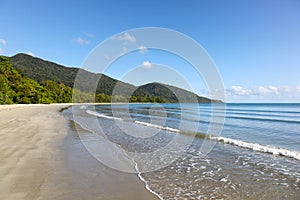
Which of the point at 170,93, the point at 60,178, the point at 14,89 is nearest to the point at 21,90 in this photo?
the point at 14,89

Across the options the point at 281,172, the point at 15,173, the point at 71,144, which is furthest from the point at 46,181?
the point at 281,172

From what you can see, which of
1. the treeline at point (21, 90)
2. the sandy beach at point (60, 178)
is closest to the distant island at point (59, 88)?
the treeline at point (21, 90)

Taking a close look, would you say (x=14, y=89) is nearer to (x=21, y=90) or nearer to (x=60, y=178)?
(x=21, y=90)

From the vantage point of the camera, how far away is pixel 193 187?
5.25 meters

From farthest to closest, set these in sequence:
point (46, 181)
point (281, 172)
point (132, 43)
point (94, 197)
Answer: point (132, 43), point (281, 172), point (46, 181), point (94, 197)

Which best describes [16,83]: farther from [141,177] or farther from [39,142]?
[141,177]

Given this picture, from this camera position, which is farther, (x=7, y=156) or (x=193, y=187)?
(x=7, y=156)

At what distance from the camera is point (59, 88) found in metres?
104

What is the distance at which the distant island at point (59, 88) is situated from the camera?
5241 cm

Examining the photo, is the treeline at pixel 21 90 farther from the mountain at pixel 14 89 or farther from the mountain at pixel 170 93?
the mountain at pixel 170 93

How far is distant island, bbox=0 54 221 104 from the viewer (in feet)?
172

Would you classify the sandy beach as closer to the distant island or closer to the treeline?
the distant island

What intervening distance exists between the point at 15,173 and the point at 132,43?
7.24 m

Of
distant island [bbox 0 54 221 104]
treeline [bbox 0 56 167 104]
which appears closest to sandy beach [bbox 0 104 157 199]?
distant island [bbox 0 54 221 104]
